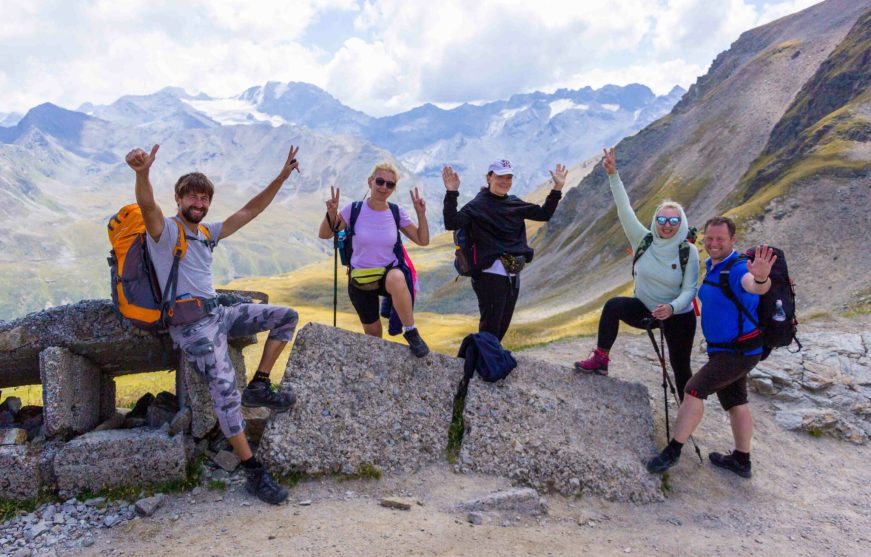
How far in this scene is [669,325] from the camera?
10.3 metres

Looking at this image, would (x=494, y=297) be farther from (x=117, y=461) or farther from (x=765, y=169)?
(x=765, y=169)

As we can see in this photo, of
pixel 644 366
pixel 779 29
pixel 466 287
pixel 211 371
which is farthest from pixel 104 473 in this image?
pixel 779 29

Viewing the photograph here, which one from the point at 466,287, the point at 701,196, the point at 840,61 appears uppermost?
the point at 840,61

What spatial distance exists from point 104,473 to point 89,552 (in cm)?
143

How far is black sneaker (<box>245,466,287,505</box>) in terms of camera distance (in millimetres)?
8086

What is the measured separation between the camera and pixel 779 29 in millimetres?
141500

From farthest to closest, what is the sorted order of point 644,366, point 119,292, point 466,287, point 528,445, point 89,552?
point 466,287, point 644,366, point 528,445, point 119,292, point 89,552

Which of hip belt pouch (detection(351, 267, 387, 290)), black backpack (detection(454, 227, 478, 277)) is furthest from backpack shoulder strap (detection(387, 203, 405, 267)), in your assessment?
black backpack (detection(454, 227, 478, 277))

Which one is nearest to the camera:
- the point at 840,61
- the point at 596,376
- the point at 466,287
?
the point at 596,376

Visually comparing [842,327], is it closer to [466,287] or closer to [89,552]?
[89,552]

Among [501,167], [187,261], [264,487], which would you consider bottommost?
[264,487]

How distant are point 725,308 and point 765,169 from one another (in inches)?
2552

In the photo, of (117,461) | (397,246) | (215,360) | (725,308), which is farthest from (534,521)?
(117,461)

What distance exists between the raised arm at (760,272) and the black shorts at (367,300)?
19.7ft
